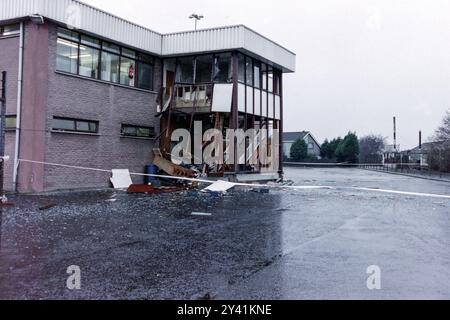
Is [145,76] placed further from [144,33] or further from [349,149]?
[349,149]

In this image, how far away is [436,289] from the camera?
15.5 ft

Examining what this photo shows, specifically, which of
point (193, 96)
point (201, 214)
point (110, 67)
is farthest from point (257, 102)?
point (201, 214)

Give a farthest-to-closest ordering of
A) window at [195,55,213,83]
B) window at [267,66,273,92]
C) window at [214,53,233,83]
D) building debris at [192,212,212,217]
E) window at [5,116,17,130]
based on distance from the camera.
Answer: window at [267,66,273,92] → window at [195,55,213,83] → window at [214,53,233,83] → window at [5,116,17,130] → building debris at [192,212,212,217]

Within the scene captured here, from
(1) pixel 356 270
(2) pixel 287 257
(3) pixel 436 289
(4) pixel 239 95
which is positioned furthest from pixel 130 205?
(4) pixel 239 95

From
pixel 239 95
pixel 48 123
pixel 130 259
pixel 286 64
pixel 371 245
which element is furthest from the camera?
pixel 286 64

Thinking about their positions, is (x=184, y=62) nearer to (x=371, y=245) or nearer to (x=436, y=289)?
(x=371, y=245)

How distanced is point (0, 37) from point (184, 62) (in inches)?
351

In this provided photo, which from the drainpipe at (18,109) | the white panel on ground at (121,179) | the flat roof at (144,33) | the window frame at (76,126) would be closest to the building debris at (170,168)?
the white panel on ground at (121,179)

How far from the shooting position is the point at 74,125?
17.2m

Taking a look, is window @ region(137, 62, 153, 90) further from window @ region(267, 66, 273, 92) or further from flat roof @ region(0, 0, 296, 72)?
window @ region(267, 66, 273, 92)

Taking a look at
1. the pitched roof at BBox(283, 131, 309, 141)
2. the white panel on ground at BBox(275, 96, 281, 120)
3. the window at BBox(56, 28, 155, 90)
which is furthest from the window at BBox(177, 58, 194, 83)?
the pitched roof at BBox(283, 131, 309, 141)

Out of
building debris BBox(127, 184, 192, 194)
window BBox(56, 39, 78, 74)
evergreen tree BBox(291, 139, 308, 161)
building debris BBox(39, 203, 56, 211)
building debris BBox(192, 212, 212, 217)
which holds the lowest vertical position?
building debris BBox(192, 212, 212, 217)

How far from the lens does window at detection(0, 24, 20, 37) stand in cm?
1628

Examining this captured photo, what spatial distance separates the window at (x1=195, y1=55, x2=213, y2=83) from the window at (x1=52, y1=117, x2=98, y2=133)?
22.1 ft
